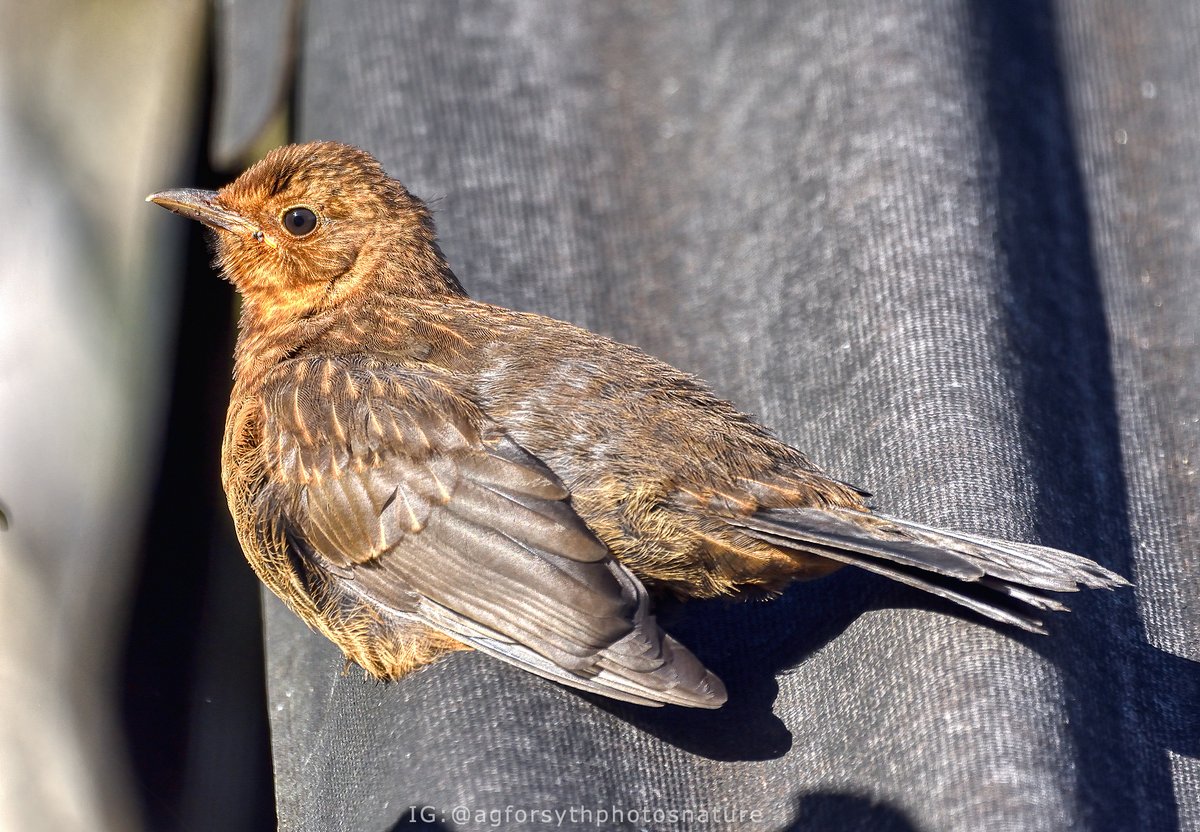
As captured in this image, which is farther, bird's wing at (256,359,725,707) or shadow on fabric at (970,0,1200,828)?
bird's wing at (256,359,725,707)

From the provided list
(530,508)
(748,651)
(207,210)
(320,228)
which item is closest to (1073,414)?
(748,651)

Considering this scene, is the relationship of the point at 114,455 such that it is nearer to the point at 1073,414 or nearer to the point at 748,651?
the point at 748,651

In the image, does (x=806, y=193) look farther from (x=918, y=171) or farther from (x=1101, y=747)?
(x=1101, y=747)

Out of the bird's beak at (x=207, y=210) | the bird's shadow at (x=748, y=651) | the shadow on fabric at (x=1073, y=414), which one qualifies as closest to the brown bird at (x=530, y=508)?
the bird's shadow at (x=748, y=651)

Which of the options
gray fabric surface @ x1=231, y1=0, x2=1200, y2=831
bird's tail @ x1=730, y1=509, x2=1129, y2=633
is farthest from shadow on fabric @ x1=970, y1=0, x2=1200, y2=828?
bird's tail @ x1=730, y1=509, x2=1129, y2=633

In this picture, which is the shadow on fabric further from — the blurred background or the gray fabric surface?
the blurred background

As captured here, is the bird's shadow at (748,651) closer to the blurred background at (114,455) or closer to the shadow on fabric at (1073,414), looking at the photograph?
the shadow on fabric at (1073,414)

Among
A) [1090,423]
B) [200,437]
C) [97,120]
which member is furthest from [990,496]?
[97,120]
